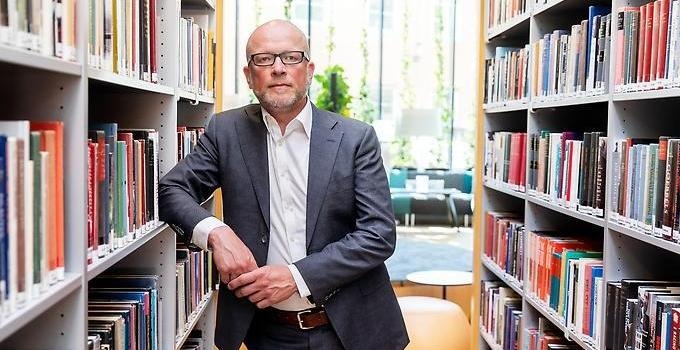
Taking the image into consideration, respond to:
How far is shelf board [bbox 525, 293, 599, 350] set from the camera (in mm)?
2447

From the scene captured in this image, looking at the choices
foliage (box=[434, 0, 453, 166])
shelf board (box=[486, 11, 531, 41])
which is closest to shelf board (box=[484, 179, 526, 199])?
shelf board (box=[486, 11, 531, 41])

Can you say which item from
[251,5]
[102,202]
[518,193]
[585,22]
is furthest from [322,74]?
[102,202]

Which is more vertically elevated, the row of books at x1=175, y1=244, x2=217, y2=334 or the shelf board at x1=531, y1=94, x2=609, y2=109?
the shelf board at x1=531, y1=94, x2=609, y2=109

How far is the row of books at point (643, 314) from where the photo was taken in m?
1.89

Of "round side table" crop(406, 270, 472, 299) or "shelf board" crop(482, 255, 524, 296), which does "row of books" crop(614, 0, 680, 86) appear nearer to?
"shelf board" crop(482, 255, 524, 296)

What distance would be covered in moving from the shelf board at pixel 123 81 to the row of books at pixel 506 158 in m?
1.71

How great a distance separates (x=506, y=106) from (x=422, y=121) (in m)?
5.14

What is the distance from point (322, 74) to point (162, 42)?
6.19 meters

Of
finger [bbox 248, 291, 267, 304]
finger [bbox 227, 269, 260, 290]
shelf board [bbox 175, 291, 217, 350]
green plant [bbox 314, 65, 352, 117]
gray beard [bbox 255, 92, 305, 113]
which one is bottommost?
shelf board [bbox 175, 291, 217, 350]

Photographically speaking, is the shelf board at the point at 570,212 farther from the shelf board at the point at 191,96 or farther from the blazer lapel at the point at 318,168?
the shelf board at the point at 191,96

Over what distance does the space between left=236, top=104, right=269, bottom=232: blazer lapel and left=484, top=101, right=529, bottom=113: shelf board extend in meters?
1.54

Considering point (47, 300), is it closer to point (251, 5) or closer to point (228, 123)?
point (228, 123)

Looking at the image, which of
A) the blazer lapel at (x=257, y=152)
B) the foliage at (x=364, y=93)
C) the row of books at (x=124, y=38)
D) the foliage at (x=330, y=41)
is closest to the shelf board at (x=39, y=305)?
the row of books at (x=124, y=38)

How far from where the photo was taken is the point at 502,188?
362 cm
